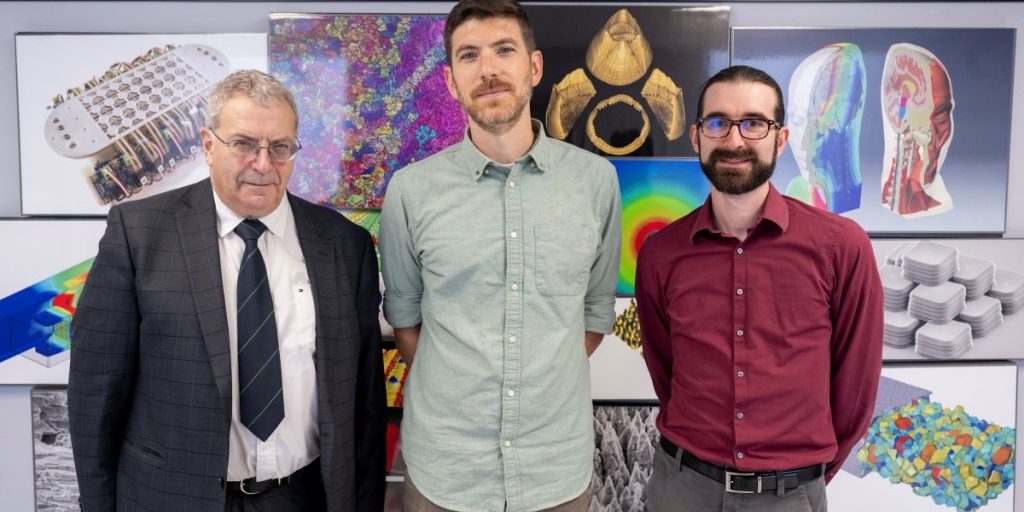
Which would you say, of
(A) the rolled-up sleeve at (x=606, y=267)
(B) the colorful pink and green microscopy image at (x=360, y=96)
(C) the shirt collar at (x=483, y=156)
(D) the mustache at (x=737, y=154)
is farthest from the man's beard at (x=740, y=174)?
(B) the colorful pink and green microscopy image at (x=360, y=96)

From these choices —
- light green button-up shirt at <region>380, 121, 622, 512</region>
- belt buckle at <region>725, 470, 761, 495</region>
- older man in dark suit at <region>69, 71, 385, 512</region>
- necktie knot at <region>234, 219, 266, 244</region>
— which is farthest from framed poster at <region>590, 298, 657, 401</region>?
necktie knot at <region>234, 219, 266, 244</region>

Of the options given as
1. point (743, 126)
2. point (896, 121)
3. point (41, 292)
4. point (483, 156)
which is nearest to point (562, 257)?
point (483, 156)

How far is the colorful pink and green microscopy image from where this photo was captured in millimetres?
2168

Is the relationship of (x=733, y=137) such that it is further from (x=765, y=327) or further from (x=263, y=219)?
(x=263, y=219)

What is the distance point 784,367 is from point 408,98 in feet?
4.79

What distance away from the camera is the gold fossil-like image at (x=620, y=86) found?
217cm

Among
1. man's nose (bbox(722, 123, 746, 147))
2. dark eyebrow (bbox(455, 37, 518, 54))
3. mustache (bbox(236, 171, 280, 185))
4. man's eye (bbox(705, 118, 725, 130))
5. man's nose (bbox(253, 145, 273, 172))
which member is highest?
dark eyebrow (bbox(455, 37, 518, 54))

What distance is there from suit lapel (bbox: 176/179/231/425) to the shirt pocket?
761 millimetres

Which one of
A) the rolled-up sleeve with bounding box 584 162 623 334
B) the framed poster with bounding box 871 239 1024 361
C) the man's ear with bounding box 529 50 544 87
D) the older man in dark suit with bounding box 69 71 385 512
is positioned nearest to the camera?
the older man in dark suit with bounding box 69 71 385 512

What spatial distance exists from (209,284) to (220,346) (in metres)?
0.15

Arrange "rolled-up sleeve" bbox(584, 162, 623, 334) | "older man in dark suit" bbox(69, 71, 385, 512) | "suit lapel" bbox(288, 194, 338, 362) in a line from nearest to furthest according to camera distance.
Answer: "older man in dark suit" bbox(69, 71, 385, 512) < "suit lapel" bbox(288, 194, 338, 362) < "rolled-up sleeve" bbox(584, 162, 623, 334)

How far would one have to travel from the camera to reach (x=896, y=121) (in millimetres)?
2246

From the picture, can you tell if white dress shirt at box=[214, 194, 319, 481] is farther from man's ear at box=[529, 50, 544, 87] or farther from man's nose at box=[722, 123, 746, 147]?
man's nose at box=[722, 123, 746, 147]

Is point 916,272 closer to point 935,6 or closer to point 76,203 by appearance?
point 935,6
